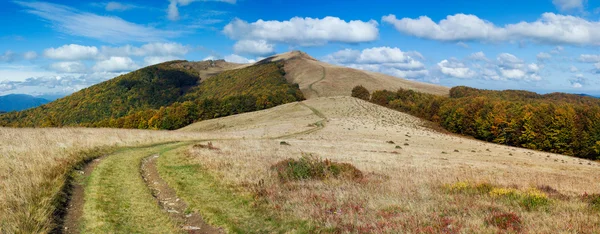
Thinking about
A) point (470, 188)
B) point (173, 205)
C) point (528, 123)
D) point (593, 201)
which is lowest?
point (528, 123)

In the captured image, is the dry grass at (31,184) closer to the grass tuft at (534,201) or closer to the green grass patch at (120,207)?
the green grass patch at (120,207)

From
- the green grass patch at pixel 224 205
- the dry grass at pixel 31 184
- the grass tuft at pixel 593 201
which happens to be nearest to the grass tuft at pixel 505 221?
the grass tuft at pixel 593 201

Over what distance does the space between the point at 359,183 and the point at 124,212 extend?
29.4 ft

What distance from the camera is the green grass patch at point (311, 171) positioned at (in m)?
Answer: 15.8

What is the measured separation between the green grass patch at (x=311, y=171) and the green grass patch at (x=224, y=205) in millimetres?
3056

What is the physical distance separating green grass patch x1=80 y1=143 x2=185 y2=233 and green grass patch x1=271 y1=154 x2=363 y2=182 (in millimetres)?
5767

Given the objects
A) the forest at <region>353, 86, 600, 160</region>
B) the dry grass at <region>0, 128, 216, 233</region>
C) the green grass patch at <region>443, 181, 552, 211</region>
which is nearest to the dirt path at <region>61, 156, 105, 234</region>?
the dry grass at <region>0, 128, 216, 233</region>

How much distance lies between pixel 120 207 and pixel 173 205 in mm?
1646

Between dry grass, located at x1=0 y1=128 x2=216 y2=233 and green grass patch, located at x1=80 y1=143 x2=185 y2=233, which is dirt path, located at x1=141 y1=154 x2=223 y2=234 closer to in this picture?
green grass patch, located at x1=80 y1=143 x2=185 y2=233

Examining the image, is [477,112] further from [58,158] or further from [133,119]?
[133,119]

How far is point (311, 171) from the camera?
1638 cm

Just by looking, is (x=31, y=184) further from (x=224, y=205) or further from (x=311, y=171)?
(x=311, y=171)

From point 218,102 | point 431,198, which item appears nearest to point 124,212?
point 431,198

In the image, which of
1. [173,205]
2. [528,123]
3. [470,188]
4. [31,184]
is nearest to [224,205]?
[173,205]
